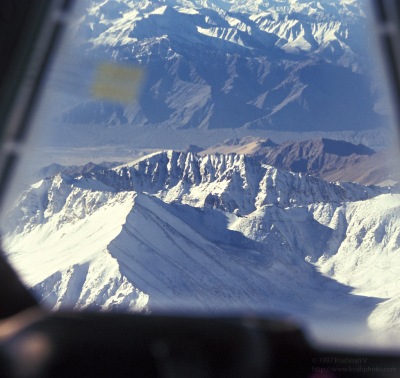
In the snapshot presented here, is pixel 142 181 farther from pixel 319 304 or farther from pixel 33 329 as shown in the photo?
pixel 33 329

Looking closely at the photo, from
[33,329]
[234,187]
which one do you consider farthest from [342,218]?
[33,329]

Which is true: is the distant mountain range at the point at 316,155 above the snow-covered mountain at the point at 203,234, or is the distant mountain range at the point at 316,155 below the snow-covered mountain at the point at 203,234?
above

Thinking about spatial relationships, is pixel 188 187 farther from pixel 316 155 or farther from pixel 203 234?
pixel 316 155

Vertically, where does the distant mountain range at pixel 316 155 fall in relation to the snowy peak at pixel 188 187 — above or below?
above

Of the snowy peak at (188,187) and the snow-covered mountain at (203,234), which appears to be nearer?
the snow-covered mountain at (203,234)

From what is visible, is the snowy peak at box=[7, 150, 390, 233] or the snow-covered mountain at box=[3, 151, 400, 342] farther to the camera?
the snowy peak at box=[7, 150, 390, 233]

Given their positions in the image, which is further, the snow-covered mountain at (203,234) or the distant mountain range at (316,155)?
the distant mountain range at (316,155)

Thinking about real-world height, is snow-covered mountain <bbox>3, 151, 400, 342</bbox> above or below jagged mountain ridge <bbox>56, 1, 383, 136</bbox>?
below

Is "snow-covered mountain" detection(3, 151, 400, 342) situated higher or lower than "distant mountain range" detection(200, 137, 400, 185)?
lower

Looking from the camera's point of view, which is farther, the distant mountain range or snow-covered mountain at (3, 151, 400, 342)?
the distant mountain range

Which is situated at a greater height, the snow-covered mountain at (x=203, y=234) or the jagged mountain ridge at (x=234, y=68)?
the jagged mountain ridge at (x=234, y=68)
